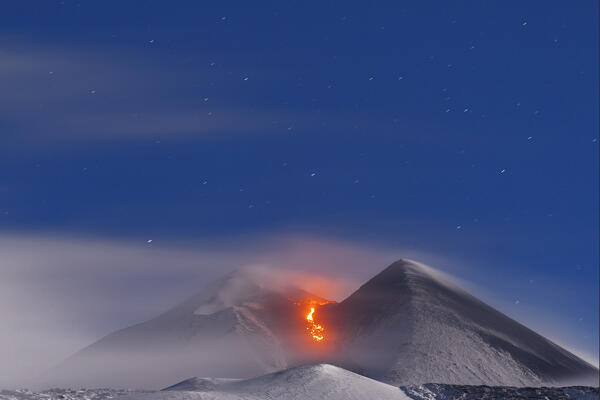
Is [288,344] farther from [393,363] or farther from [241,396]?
[241,396]

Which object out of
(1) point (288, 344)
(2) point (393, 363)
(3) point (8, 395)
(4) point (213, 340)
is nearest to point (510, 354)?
(2) point (393, 363)

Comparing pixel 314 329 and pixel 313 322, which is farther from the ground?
pixel 313 322

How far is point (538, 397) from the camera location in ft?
226

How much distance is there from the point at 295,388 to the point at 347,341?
49496mm

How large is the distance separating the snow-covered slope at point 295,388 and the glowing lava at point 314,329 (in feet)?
157

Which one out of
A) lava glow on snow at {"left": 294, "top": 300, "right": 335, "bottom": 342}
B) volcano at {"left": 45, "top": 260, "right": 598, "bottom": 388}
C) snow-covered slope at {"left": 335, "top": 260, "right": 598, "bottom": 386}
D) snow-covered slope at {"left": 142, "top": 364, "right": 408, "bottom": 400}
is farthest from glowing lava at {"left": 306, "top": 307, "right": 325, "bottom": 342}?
snow-covered slope at {"left": 142, "top": 364, "right": 408, "bottom": 400}

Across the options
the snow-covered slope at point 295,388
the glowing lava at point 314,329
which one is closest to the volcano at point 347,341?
the glowing lava at point 314,329

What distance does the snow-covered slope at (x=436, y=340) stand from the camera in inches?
3780

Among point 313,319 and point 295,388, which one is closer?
point 295,388

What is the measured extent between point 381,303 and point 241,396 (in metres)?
60.9

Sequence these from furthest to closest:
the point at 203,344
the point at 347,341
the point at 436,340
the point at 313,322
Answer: the point at 313,322, the point at 203,344, the point at 347,341, the point at 436,340

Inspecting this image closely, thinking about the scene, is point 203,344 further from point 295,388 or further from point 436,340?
point 295,388

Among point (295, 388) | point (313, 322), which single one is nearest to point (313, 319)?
point (313, 322)

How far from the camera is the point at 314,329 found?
120 meters
